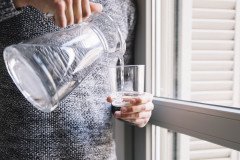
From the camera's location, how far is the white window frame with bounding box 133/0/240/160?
2.34ft

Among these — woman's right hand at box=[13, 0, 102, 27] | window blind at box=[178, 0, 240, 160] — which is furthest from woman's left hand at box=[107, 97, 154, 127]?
woman's right hand at box=[13, 0, 102, 27]

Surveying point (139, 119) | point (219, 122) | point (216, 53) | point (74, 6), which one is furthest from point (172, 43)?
point (74, 6)

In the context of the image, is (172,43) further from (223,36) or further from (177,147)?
(177,147)

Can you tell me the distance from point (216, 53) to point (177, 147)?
329 millimetres

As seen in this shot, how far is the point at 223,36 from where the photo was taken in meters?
0.93

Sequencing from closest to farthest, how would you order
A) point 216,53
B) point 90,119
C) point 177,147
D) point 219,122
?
point 219,122, point 90,119, point 216,53, point 177,147

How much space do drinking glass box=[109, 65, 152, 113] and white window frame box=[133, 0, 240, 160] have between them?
0.13m

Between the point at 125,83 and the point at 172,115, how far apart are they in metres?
0.20

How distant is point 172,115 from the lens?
3.02 feet

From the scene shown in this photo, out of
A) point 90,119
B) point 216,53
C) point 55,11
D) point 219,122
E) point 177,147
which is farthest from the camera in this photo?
point 177,147

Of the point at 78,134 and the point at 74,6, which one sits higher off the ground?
the point at 74,6

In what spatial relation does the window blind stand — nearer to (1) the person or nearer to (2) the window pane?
(2) the window pane

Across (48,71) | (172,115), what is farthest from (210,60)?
(48,71)

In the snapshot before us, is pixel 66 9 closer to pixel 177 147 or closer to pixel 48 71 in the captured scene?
pixel 48 71
